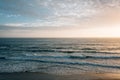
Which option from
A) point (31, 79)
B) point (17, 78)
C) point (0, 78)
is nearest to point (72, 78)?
point (31, 79)

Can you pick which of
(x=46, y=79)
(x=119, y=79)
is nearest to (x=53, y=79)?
(x=46, y=79)

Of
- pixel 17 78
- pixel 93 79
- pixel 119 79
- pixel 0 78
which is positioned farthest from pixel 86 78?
pixel 0 78

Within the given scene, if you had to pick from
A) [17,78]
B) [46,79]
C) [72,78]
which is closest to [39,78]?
[46,79]

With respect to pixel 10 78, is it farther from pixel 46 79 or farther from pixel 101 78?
pixel 101 78

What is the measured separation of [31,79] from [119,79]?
616 cm

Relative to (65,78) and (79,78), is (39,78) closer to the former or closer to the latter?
(65,78)

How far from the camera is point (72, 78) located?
467 inches

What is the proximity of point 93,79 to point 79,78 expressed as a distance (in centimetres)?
97

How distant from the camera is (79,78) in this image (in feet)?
38.8

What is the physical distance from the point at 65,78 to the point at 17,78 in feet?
11.1

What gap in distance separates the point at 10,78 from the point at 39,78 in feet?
6.69

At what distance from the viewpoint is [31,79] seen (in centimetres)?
1156

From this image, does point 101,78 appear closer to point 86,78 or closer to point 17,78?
point 86,78

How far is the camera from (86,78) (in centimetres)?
1192
